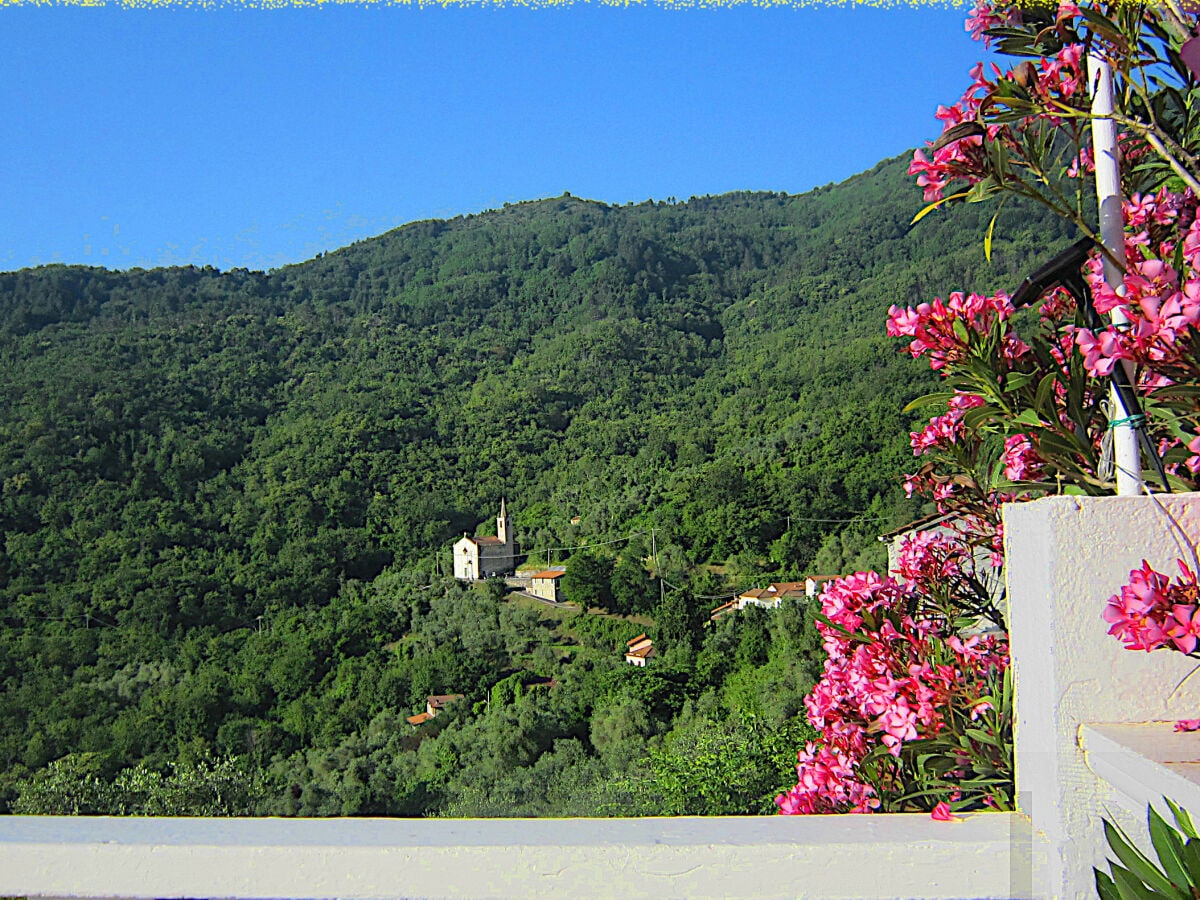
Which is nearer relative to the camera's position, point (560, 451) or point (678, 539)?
point (678, 539)

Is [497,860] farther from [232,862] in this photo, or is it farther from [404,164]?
[404,164]

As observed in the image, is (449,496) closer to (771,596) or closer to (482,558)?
(482,558)

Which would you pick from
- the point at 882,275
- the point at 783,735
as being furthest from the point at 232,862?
the point at 882,275

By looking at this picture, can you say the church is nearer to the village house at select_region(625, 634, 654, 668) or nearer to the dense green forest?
the dense green forest

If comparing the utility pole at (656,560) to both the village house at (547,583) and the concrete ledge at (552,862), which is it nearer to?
the village house at (547,583)

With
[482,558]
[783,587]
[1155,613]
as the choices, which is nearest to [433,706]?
[482,558]

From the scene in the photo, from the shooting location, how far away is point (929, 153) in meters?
1.00

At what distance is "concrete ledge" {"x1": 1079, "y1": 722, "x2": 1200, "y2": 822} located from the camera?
52cm

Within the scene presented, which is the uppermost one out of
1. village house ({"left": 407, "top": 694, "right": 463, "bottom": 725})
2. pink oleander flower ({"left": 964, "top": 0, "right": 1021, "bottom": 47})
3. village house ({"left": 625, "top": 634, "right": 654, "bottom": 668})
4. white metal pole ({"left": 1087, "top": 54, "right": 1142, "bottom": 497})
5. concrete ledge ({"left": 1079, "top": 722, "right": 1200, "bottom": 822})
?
pink oleander flower ({"left": 964, "top": 0, "right": 1021, "bottom": 47})

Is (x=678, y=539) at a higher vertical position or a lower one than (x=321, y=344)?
lower

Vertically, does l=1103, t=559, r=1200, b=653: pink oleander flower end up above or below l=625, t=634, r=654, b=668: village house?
above

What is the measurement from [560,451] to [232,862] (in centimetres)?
3236

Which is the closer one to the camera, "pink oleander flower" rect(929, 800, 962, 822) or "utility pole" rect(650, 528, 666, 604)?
"pink oleander flower" rect(929, 800, 962, 822)

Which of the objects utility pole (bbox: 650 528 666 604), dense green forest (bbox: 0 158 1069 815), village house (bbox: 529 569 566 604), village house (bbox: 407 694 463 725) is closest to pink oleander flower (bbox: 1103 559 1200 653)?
dense green forest (bbox: 0 158 1069 815)
